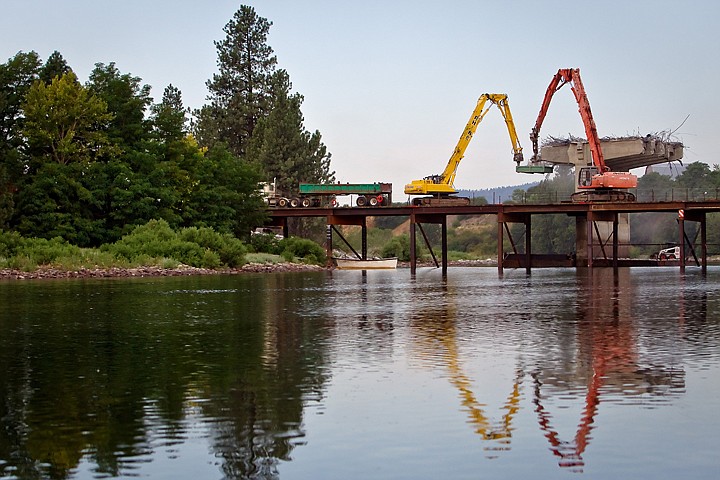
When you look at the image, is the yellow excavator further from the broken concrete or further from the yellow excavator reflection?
the yellow excavator reflection

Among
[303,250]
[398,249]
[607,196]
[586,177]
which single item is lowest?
[303,250]

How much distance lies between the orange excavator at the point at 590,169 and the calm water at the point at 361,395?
63.4 metres

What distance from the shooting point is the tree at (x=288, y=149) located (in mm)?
122375

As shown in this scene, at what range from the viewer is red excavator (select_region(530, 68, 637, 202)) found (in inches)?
3723

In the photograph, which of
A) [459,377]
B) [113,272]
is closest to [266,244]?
[113,272]

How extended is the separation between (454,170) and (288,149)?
2907 centimetres

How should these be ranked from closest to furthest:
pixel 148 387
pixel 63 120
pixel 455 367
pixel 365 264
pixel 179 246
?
pixel 148 387
pixel 455 367
pixel 179 246
pixel 63 120
pixel 365 264

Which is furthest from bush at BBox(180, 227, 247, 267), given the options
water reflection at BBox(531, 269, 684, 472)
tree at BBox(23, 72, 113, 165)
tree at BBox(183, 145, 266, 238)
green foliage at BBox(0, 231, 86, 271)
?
water reflection at BBox(531, 269, 684, 472)

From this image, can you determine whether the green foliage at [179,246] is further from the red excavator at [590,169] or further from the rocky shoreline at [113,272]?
the red excavator at [590,169]

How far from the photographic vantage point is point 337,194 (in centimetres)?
9869

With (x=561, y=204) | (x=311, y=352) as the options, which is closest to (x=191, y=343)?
(x=311, y=352)

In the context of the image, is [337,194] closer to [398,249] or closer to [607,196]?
[607,196]

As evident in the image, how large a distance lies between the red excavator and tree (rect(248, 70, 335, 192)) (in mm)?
26821

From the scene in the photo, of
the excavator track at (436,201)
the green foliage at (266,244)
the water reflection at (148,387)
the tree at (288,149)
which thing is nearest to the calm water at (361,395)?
the water reflection at (148,387)
